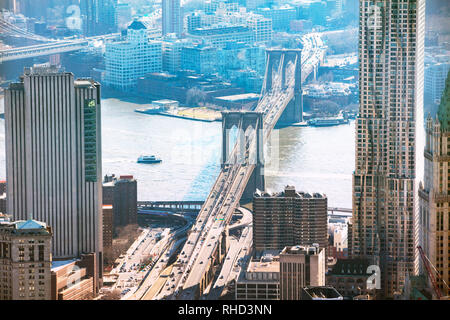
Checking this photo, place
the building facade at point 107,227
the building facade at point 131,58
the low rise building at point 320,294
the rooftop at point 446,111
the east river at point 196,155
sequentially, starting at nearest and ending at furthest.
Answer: the low rise building at point 320,294 < the rooftop at point 446,111 < the building facade at point 107,227 < the east river at point 196,155 < the building facade at point 131,58

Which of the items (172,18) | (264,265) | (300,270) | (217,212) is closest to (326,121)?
(172,18)

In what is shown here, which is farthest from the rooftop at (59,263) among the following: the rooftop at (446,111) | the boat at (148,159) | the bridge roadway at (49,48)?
the boat at (148,159)

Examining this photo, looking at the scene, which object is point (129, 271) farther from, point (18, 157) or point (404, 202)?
point (404, 202)

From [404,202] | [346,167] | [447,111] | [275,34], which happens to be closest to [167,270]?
[404,202]

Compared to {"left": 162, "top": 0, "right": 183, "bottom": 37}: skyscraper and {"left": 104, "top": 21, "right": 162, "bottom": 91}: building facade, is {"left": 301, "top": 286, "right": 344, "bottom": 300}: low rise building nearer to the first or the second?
{"left": 104, "top": 21, "right": 162, "bottom": 91}: building facade

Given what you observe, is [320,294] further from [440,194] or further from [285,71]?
[285,71]

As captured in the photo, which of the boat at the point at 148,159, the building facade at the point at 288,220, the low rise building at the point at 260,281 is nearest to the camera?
the low rise building at the point at 260,281

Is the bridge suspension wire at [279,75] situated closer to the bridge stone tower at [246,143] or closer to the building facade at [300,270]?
the bridge stone tower at [246,143]
